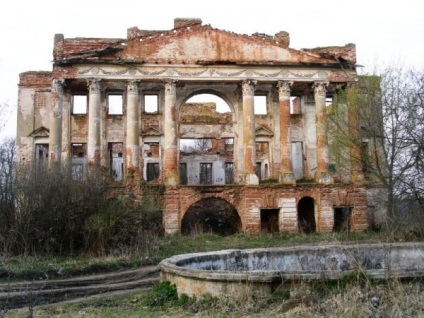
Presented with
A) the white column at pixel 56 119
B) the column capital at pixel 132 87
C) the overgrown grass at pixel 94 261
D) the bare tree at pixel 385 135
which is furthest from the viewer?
the column capital at pixel 132 87

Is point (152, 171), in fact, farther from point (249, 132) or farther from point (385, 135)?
point (385, 135)

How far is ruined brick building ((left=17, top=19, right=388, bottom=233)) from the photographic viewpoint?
73.2ft

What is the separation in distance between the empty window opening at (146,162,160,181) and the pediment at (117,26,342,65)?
33.2 ft

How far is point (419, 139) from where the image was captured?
14.9 metres

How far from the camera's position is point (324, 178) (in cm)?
2283

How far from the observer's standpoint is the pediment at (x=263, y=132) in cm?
2517

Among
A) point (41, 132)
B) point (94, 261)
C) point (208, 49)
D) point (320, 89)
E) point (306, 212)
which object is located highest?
point (208, 49)

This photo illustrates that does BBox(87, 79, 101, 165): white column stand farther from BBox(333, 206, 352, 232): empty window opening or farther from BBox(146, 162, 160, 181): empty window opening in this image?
BBox(333, 206, 352, 232): empty window opening

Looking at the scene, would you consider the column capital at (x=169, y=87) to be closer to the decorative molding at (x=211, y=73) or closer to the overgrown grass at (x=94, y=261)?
the decorative molding at (x=211, y=73)

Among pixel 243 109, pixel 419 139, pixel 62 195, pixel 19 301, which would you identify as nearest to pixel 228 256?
pixel 19 301

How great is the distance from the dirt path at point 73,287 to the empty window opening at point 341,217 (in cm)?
1263

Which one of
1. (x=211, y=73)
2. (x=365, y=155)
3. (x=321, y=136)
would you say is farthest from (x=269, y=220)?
(x=211, y=73)

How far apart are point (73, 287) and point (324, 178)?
1473 centimetres

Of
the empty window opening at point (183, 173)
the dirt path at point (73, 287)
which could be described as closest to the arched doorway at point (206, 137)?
the empty window opening at point (183, 173)
